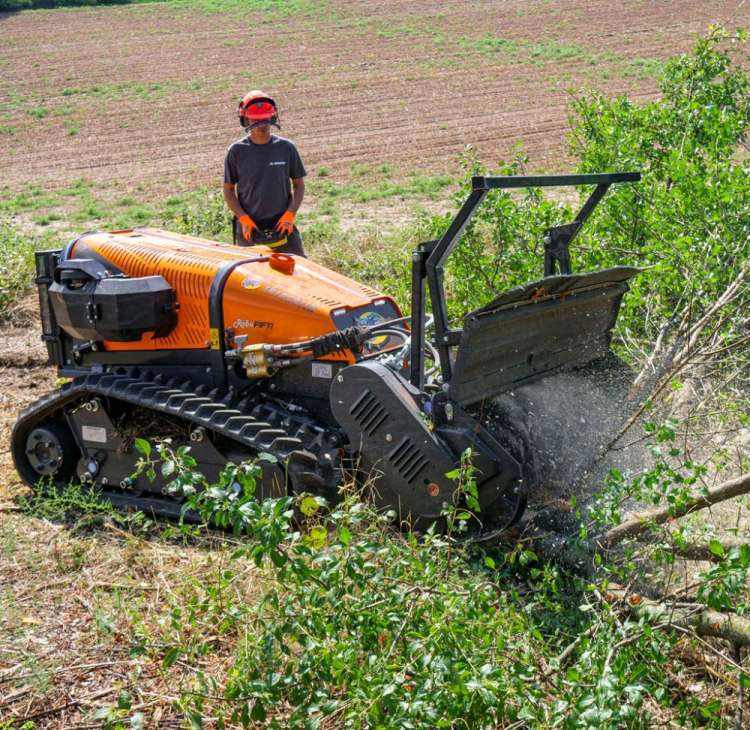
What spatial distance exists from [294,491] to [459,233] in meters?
1.57

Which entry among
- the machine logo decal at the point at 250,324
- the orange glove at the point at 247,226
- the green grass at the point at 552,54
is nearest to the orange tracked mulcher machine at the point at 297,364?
the machine logo decal at the point at 250,324

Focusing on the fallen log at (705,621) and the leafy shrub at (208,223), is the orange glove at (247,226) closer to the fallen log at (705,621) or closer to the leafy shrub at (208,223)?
the fallen log at (705,621)

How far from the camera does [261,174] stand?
24.1 ft

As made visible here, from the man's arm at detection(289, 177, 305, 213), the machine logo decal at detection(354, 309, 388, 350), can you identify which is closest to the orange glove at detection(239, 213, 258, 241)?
the man's arm at detection(289, 177, 305, 213)

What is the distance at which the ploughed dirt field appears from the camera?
70.4 ft

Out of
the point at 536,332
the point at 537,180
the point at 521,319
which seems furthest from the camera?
the point at 536,332

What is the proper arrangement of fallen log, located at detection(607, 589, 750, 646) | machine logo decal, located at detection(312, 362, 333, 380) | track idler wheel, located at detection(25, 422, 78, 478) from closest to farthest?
1. fallen log, located at detection(607, 589, 750, 646)
2. machine logo decal, located at detection(312, 362, 333, 380)
3. track idler wheel, located at detection(25, 422, 78, 478)

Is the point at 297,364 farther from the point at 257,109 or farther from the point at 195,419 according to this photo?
the point at 257,109

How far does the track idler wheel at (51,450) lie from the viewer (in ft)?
20.9

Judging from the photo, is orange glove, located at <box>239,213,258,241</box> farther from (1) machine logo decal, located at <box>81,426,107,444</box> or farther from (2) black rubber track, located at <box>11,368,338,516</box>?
(1) machine logo decal, located at <box>81,426,107,444</box>

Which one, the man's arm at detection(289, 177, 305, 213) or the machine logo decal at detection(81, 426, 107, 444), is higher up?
the man's arm at detection(289, 177, 305, 213)

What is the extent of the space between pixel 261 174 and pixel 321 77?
76.4 feet

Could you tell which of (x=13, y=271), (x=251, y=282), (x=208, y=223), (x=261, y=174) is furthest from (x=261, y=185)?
(x=208, y=223)

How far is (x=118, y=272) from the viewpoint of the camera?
6.35m
